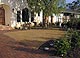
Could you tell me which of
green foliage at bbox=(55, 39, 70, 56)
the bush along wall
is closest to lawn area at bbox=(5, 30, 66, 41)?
the bush along wall

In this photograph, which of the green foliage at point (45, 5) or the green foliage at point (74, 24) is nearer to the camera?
the green foliage at point (45, 5)

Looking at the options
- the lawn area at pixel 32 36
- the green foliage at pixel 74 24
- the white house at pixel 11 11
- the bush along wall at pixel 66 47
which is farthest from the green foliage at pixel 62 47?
the green foliage at pixel 74 24

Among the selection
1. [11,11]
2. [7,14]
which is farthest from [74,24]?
[7,14]

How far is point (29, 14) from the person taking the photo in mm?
34156

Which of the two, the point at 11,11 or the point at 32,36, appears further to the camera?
the point at 11,11

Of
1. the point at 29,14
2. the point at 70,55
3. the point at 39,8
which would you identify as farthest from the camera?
the point at 29,14

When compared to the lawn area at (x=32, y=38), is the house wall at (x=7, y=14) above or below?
above

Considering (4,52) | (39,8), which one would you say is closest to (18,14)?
(39,8)

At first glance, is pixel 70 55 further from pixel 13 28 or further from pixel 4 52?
pixel 13 28

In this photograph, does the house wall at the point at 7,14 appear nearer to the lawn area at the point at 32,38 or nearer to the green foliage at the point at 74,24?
the green foliage at the point at 74,24

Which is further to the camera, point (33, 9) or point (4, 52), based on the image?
point (33, 9)

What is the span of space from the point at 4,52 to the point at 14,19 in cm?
1834

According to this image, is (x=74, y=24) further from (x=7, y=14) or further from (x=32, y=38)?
(x=32, y=38)

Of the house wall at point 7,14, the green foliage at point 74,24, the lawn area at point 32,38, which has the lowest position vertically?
the lawn area at point 32,38
